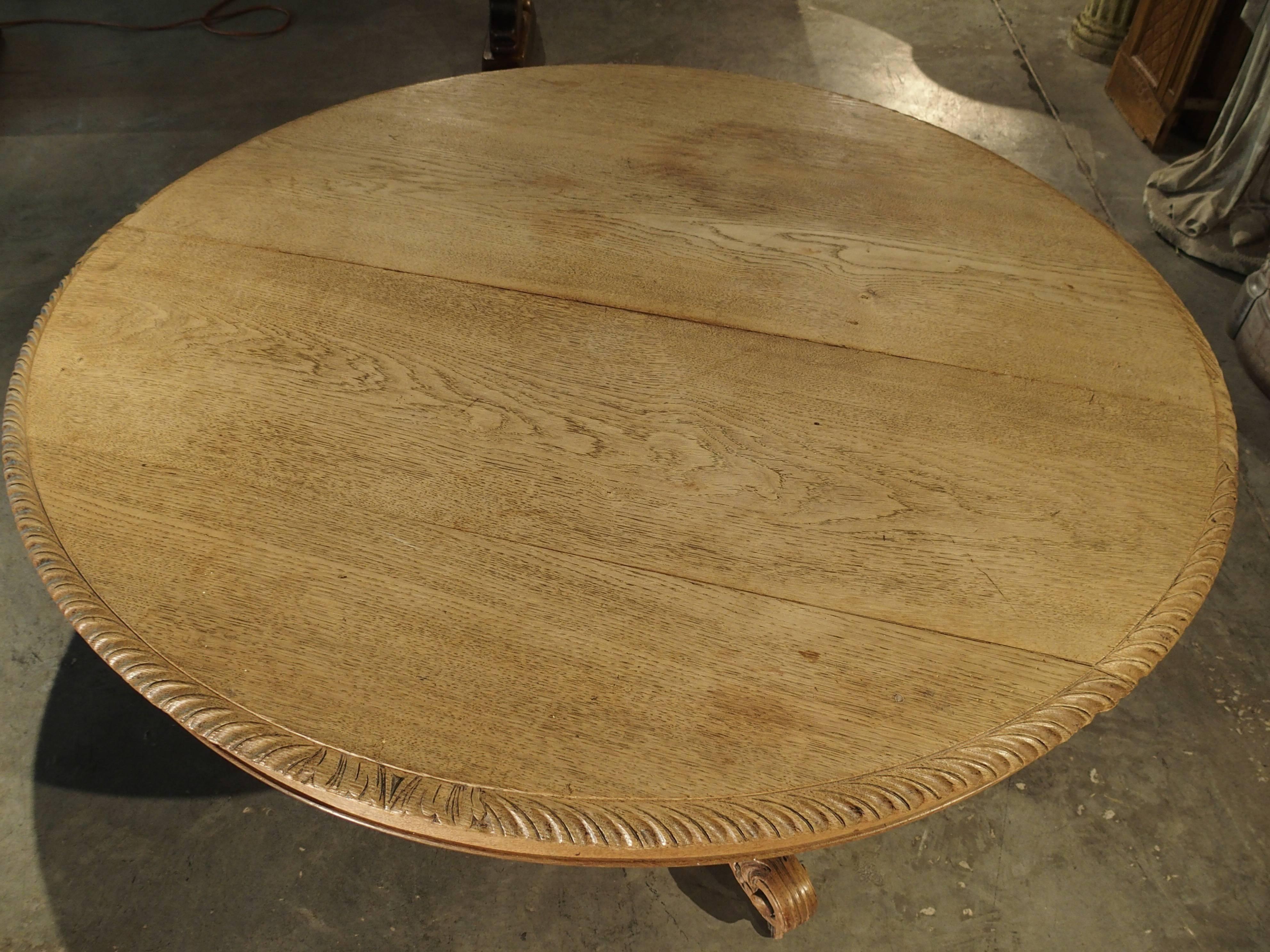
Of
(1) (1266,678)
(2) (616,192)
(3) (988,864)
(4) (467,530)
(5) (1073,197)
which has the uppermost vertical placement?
(2) (616,192)

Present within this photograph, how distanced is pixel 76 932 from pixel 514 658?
98 centimetres

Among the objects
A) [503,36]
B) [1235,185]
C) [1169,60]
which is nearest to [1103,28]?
[1169,60]

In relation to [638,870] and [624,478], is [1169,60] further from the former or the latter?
[638,870]

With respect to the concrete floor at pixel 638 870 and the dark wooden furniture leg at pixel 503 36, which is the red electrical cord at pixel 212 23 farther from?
the concrete floor at pixel 638 870

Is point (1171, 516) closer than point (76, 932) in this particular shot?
Yes

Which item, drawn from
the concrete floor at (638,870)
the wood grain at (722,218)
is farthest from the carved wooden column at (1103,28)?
the wood grain at (722,218)

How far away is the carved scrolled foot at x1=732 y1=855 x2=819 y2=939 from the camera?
1297 millimetres

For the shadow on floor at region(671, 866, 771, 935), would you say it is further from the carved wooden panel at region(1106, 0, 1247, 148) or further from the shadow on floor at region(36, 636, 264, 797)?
the carved wooden panel at region(1106, 0, 1247, 148)

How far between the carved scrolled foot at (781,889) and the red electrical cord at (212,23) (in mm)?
3333

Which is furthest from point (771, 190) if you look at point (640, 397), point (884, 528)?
point (884, 528)

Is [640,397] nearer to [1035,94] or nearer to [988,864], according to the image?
[988,864]

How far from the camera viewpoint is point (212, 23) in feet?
11.5

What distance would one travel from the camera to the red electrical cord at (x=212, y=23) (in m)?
3.46

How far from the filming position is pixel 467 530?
1056 mm
